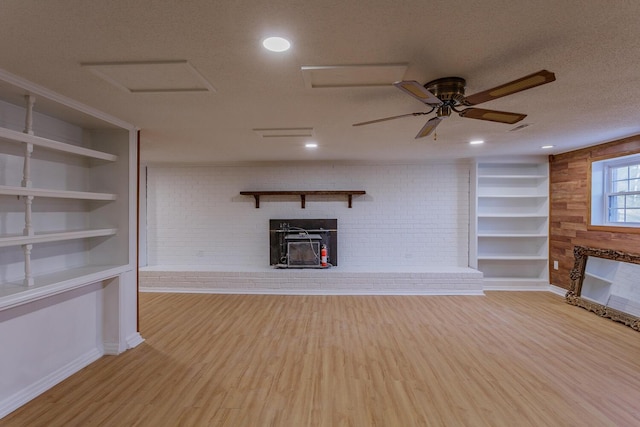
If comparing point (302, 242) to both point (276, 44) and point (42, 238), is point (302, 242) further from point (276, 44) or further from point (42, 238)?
point (276, 44)

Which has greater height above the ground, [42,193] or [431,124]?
[431,124]

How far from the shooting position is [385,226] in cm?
527

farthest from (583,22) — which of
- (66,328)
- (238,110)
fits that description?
→ (66,328)

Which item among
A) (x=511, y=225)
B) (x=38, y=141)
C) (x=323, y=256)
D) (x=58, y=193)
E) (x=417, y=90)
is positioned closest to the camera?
(x=417, y=90)

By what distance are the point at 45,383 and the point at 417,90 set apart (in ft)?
10.8

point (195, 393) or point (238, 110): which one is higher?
point (238, 110)

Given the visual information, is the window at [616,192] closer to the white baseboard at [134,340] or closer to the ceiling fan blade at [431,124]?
the ceiling fan blade at [431,124]

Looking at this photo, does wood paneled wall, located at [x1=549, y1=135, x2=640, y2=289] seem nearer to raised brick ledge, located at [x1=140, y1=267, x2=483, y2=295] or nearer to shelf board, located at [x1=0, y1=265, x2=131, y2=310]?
raised brick ledge, located at [x1=140, y1=267, x2=483, y2=295]

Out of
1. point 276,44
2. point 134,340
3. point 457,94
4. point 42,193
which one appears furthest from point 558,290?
point 42,193

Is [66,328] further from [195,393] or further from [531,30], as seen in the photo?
[531,30]

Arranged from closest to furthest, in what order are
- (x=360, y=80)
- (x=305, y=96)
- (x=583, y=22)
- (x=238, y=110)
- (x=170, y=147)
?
(x=583, y=22) < (x=360, y=80) < (x=305, y=96) < (x=238, y=110) < (x=170, y=147)

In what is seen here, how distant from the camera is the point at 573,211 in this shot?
4387mm

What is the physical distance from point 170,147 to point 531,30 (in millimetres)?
3910

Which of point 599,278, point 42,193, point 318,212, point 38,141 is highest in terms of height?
point 38,141
